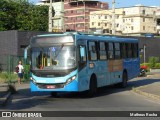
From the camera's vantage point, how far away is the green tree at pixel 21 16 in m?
77.9

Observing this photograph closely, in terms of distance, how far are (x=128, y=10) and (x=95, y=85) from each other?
14134cm

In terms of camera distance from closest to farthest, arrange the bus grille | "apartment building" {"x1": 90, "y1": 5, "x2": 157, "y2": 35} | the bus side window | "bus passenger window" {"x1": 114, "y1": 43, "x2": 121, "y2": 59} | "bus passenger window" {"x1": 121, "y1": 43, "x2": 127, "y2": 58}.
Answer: the bus grille, the bus side window, "bus passenger window" {"x1": 114, "y1": 43, "x2": 121, "y2": 59}, "bus passenger window" {"x1": 121, "y1": 43, "x2": 127, "y2": 58}, "apartment building" {"x1": 90, "y1": 5, "x2": 157, "y2": 35}

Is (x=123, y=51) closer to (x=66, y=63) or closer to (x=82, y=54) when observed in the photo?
(x=82, y=54)

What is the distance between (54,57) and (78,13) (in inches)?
6006

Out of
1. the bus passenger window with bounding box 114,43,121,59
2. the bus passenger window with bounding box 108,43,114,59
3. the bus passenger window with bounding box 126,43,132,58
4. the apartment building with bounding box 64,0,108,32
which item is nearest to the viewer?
the bus passenger window with bounding box 108,43,114,59

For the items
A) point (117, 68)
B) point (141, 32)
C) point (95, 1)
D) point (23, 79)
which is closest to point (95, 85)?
point (117, 68)

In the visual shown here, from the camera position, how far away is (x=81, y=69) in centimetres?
1972

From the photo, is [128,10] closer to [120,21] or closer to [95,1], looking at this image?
[120,21]

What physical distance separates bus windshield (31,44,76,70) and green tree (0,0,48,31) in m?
54.8

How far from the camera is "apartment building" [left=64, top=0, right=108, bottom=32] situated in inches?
6663

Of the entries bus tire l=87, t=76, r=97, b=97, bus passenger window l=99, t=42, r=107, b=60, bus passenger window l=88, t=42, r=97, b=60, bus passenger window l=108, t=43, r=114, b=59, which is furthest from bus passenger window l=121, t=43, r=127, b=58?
bus tire l=87, t=76, r=97, b=97

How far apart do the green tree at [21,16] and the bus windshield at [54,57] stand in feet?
180

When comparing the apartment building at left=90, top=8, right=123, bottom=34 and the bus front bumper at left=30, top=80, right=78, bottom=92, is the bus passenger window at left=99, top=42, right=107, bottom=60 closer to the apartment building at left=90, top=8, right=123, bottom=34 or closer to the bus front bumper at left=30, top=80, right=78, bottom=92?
the bus front bumper at left=30, top=80, right=78, bottom=92

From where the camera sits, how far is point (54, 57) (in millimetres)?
19562
